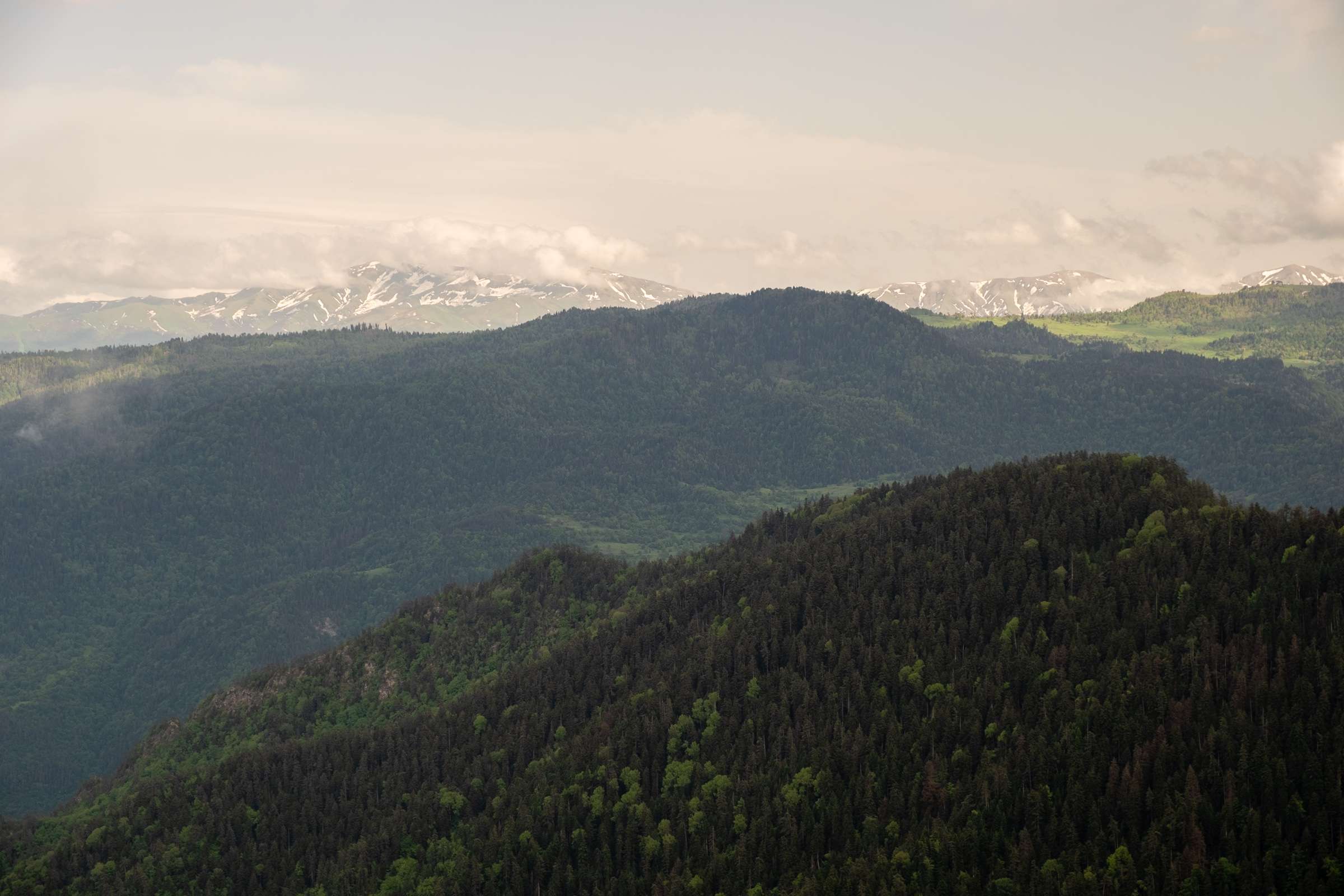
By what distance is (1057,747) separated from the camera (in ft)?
535

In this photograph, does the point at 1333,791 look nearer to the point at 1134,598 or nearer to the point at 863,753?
the point at 1134,598

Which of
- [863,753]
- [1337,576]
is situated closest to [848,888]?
[863,753]

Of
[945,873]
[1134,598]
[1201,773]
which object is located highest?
[1134,598]

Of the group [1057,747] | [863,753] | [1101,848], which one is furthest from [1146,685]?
[863,753]

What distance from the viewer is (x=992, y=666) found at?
184 meters

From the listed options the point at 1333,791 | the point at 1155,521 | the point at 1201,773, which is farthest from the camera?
the point at 1155,521

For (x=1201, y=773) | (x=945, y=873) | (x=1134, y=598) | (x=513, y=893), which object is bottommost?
(x=513, y=893)

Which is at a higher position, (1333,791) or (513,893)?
(1333,791)

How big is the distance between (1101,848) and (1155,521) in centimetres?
6243

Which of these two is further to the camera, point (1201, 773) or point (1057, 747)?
point (1057, 747)

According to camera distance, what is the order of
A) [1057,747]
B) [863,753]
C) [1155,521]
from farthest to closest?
1. [1155,521]
2. [863,753]
3. [1057,747]

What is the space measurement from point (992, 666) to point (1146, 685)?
22.6 meters

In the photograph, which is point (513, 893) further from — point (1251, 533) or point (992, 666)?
point (1251, 533)

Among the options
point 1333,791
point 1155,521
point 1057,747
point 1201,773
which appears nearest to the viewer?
point 1333,791
